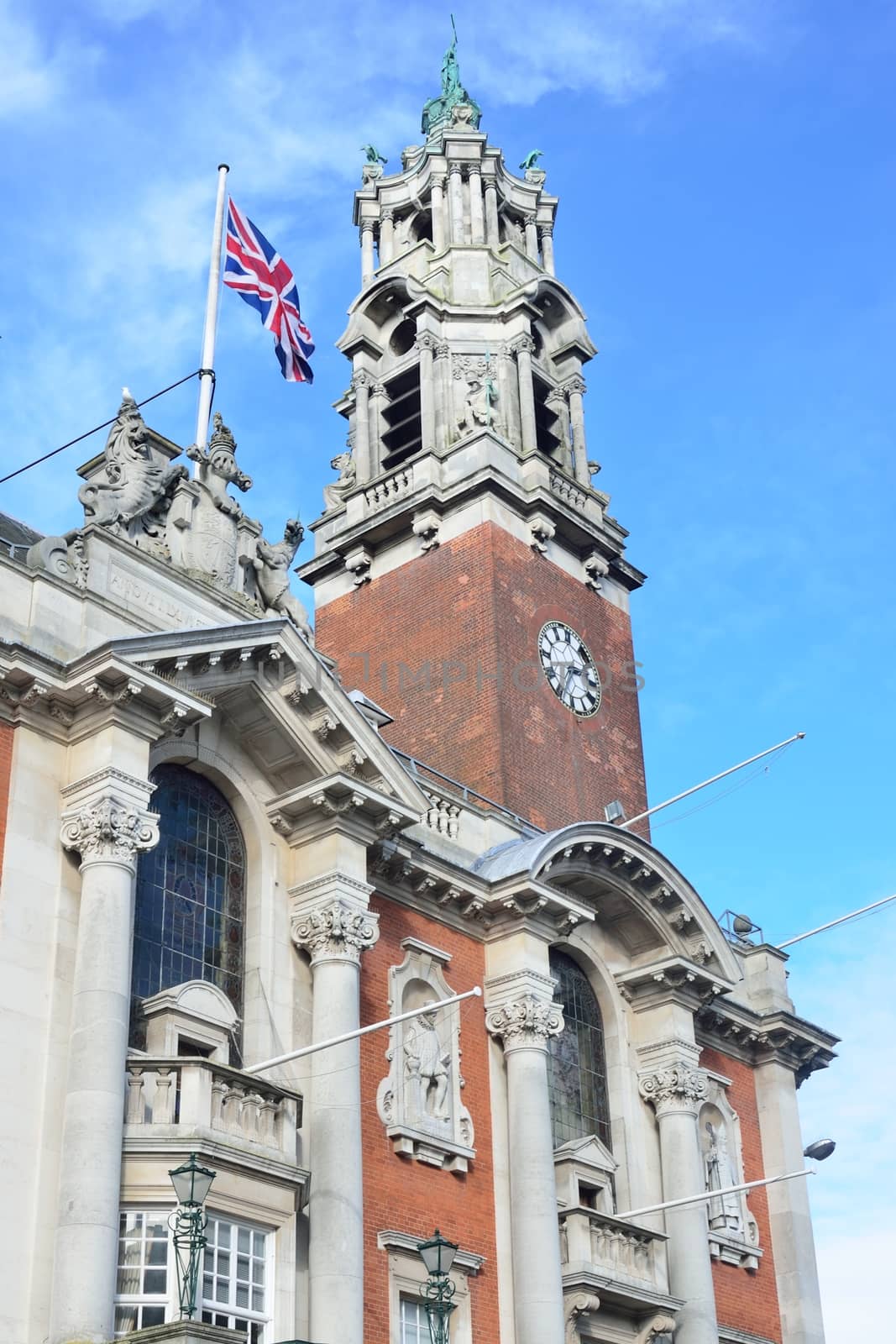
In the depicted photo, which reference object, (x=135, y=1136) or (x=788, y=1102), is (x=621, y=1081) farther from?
(x=135, y=1136)

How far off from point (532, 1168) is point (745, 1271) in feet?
23.9

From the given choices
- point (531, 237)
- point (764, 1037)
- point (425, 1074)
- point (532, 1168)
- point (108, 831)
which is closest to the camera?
point (108, 831)

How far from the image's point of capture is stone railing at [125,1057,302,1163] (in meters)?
21.5

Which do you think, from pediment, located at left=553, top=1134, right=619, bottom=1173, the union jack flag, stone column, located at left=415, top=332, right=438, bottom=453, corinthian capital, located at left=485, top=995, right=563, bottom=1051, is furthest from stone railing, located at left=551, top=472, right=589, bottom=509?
pediment, located at left=553, top=1134, right=619, bottom=1173

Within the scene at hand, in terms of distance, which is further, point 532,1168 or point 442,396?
point 442,396

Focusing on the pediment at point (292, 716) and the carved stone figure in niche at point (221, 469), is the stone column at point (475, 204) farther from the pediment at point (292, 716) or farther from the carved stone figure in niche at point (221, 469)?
the pediment at point (292, 716)

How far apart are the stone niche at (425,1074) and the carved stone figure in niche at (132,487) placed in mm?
6942

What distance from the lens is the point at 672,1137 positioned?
98.5 ft

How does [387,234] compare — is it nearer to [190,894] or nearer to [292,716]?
[292,716]

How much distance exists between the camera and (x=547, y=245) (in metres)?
45.6

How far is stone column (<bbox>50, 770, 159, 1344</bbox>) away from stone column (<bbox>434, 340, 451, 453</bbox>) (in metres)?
18.1

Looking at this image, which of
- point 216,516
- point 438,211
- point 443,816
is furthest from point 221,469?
point 438,211

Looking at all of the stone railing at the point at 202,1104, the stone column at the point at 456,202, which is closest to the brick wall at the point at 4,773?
the stone railing at the point at 202,1104

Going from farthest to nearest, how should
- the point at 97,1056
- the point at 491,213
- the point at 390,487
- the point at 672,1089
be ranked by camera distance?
the point at 491,213
the point at 390,487
the point at 672,1089
the point at 97,1056
